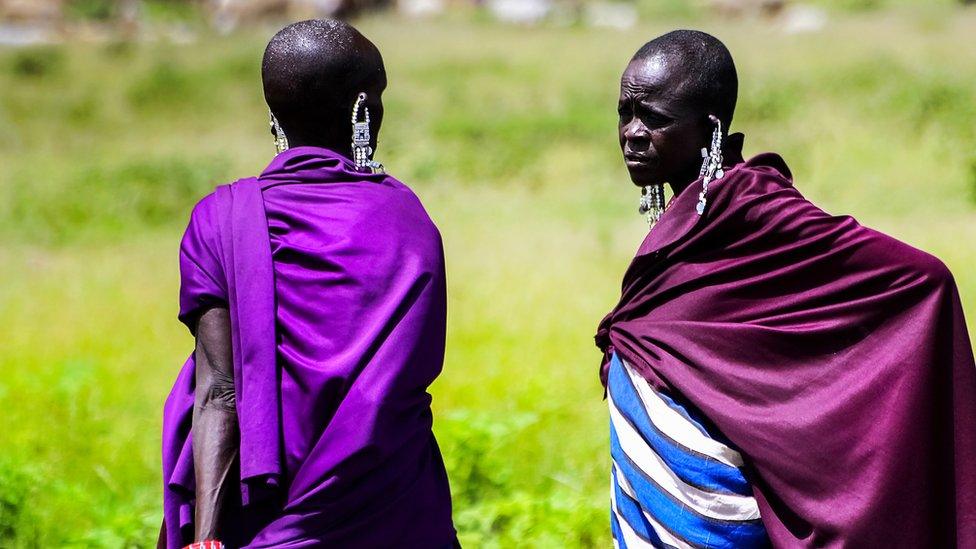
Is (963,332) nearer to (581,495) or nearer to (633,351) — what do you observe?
(633,351)

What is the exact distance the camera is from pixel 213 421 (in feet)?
8.45

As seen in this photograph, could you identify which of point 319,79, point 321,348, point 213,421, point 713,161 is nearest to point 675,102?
point 713,161

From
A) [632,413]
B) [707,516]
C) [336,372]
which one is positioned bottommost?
[707,516]

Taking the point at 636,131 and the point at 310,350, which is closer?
the point at 310,350

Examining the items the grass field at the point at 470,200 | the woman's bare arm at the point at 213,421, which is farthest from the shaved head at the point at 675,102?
the grass field at the point at 470,200

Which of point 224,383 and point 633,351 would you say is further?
point 633,351

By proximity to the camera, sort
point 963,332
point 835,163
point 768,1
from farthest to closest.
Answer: point 768,1 < point 835,163 < point 963,332

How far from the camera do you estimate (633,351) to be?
289cm

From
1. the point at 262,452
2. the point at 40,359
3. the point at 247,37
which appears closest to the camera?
the point at 262,452

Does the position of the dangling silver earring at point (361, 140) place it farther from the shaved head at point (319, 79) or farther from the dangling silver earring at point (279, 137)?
the dangling silver earring at point (279, 137)

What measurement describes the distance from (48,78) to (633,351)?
18313 millimetres

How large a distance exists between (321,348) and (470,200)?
8.94m

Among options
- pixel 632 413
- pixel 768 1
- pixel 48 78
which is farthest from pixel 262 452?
pixel 768 1

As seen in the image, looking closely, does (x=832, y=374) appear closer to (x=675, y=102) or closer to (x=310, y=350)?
(x=675, y=102)
